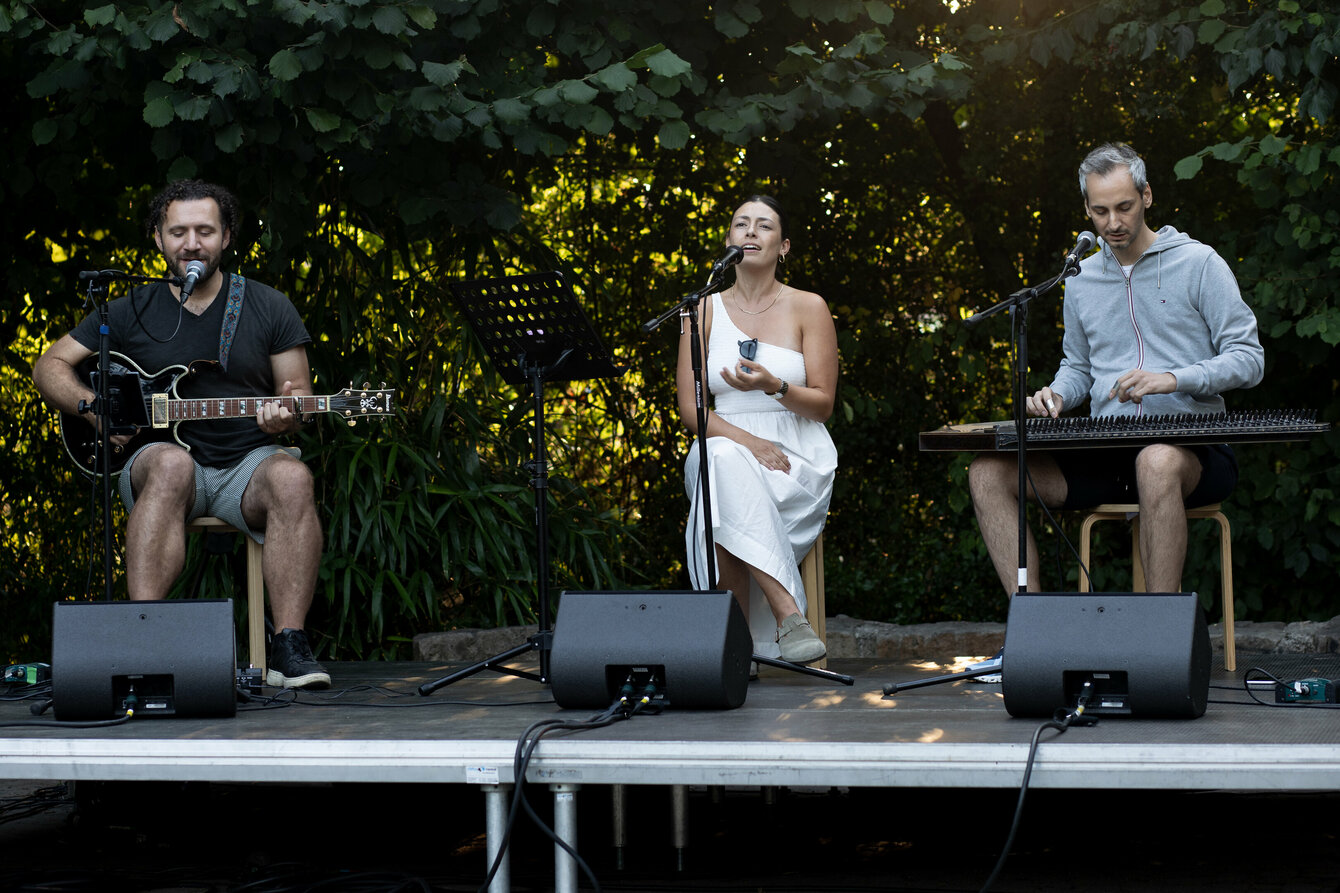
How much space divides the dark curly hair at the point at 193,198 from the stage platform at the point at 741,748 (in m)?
1.47

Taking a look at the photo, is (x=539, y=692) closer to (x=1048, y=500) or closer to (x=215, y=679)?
(x=215, y=679)

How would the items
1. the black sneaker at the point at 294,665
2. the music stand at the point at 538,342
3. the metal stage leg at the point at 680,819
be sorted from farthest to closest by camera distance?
the black sneaker at the point at 294,665, the music stand at the point at 538,342, the metal stage leg at the point at 680,819

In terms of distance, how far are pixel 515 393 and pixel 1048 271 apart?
7.85 feet

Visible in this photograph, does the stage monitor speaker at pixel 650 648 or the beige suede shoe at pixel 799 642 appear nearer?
the stage monitor speaker at pixel 650 648

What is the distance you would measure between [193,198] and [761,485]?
1681mm

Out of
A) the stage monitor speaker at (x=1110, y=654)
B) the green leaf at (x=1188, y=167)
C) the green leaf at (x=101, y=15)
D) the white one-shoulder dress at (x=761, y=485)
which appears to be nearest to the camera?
the stage monitor speaker at (x=1110, y=654)

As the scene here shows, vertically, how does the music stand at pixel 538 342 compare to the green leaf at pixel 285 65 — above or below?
below

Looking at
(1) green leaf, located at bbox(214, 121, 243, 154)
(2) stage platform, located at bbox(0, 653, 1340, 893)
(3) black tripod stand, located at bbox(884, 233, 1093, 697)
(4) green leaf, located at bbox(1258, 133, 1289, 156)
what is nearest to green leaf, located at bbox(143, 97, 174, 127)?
(1) green leaf, located at bbox(214, 121, 243, 154)

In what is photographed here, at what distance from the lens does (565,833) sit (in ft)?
7.34

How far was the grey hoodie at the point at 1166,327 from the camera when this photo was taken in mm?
3324

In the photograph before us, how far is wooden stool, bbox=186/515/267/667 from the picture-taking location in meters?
3.53

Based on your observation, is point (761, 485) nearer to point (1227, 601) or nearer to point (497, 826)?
point (1227, 601)

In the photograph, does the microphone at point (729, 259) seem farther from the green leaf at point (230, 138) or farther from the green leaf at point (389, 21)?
the green leaf at point (230, 138)

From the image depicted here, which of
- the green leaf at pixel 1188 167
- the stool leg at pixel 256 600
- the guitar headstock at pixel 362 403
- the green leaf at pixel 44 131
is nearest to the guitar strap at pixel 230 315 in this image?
the guitar headstock at pixel 362 403
